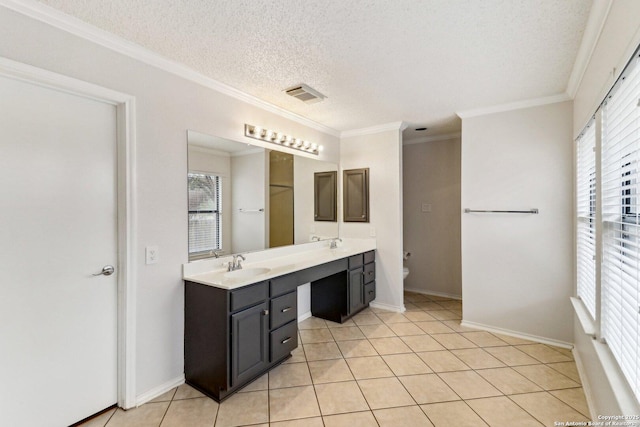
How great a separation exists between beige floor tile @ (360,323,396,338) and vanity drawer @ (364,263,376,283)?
0.56 m

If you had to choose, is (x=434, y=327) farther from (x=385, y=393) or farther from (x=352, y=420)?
(x=352, y=420)

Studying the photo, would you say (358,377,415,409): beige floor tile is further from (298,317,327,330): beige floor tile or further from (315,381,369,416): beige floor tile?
(298,317,327,330): beige floor tile

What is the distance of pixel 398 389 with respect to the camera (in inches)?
80.6

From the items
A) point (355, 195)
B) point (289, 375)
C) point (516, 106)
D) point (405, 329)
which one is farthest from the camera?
point (355, 195)

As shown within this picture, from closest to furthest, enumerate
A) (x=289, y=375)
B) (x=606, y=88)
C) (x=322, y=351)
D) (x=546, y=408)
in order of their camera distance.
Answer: (x=606, y=88) → (x=546, y=408) → (x=289, y=375) → (x=322, y=351)

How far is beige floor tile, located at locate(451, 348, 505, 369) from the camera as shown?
7.71ft

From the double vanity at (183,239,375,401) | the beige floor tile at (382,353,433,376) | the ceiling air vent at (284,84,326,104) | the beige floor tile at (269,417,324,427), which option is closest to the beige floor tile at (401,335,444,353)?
the beige floor tile at (382,353,433,376)

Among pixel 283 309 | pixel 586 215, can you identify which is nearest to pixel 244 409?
pixel 283 309

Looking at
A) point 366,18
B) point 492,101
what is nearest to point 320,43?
point 366,18

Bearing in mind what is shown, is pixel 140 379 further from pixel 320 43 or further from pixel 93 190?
pixel 320 43

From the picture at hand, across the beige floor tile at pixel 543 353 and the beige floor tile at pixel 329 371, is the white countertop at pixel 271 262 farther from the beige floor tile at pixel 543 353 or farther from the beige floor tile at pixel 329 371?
the beige floor tile at pixel 543 353

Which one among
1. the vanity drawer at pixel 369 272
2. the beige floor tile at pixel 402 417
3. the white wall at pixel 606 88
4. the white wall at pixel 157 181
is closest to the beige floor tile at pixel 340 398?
the beige floor tile at pixel 402 417

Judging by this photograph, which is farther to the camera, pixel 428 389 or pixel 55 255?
pixel 428 389

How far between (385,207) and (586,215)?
188 cm
